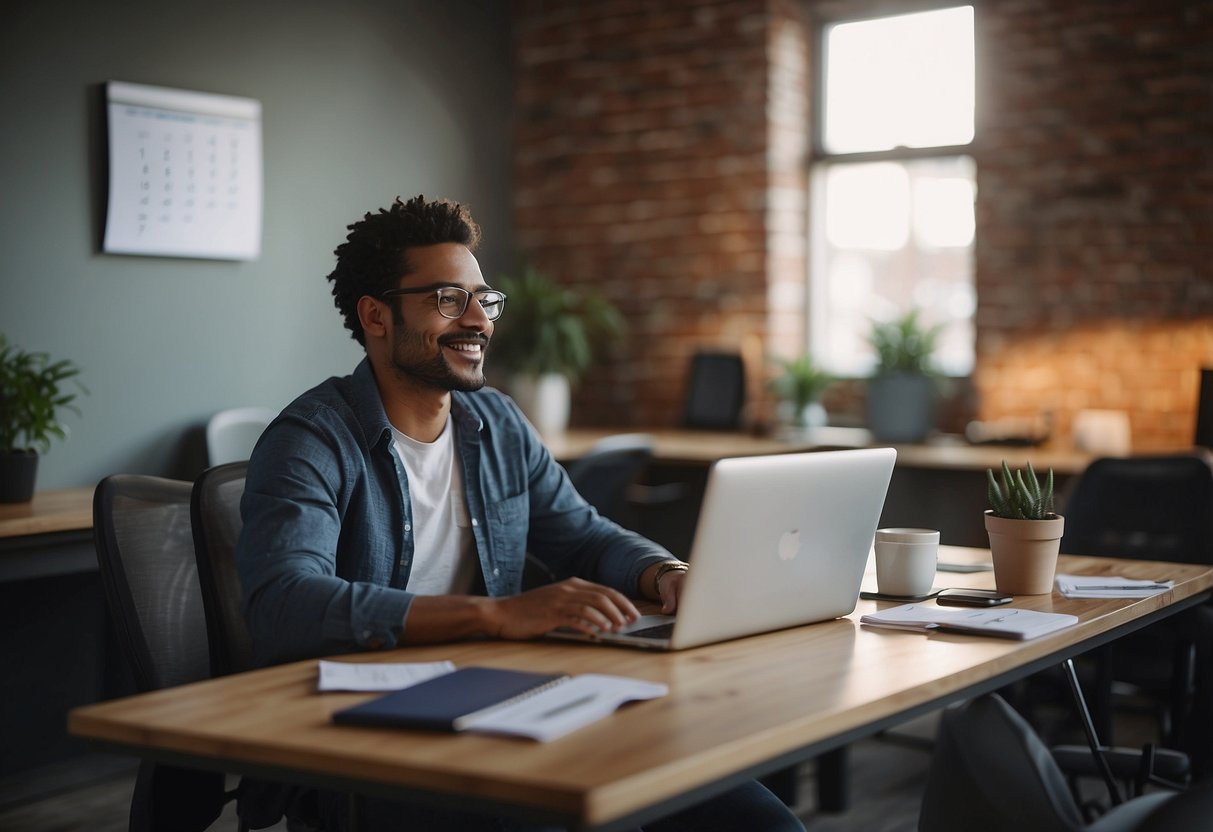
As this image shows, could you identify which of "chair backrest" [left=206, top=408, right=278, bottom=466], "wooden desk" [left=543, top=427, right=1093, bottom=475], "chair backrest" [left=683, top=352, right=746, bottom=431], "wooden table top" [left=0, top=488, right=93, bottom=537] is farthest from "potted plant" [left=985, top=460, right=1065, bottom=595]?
"chair backrest" [left=683, top=352, right=746, bottom=431]

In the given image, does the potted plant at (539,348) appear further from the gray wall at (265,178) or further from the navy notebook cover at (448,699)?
the navy notebook cover at (448,699)

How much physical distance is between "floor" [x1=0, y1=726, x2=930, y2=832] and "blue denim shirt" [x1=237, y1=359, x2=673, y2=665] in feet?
4.01

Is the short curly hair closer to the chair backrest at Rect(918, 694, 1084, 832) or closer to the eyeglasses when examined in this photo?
the eyeglasses

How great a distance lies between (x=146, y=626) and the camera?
181cm

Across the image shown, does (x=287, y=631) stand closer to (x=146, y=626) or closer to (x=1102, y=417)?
(x=146, y=626)

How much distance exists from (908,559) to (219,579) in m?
1.02

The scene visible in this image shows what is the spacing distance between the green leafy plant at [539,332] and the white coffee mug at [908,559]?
2.99 m

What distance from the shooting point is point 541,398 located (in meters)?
4.95

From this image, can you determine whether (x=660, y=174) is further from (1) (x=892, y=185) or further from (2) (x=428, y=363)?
(2) (x=428, y=363)

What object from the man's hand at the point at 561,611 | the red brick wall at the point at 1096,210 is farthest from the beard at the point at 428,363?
the red brick wall at the point at 1096,210

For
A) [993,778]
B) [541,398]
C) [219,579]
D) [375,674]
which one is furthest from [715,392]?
A: [993,778]

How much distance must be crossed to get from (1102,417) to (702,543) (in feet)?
9.97

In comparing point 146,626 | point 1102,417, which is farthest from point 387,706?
point 1102,417

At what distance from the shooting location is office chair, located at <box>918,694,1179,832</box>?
4.17 ft
